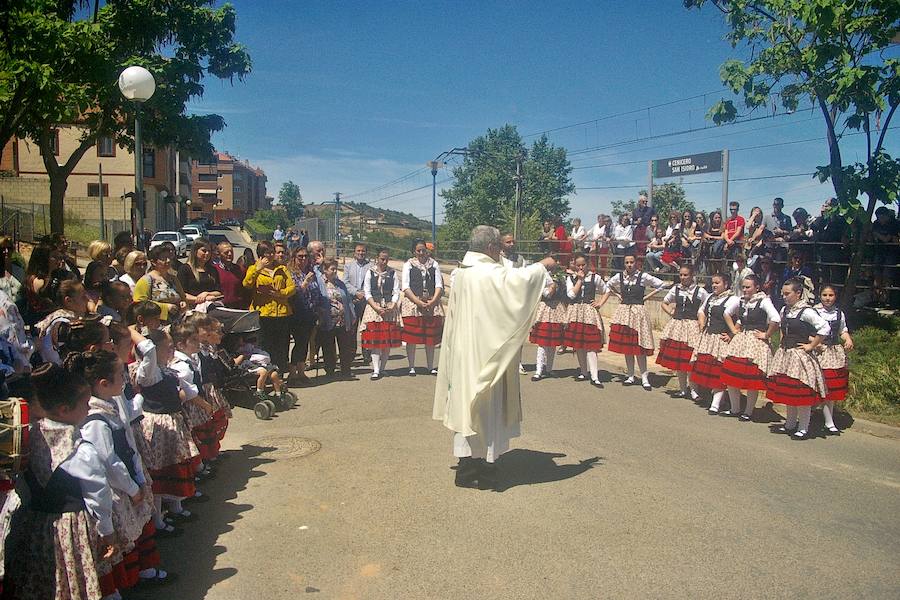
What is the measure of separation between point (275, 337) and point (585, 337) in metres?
4.46

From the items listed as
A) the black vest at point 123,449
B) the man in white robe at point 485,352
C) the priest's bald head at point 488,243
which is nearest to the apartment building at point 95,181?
the priest's bald head at point 488,243

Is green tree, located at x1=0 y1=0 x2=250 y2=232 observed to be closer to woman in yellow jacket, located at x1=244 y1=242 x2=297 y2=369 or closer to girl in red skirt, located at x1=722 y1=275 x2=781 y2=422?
woman in yellow jacket, located at x1=244 y1=242 x2=297 y2=369

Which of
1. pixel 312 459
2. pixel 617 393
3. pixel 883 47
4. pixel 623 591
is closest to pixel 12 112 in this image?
pixel 312 459

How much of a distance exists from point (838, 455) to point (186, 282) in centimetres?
754

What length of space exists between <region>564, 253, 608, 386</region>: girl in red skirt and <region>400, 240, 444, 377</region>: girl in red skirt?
6.48 ft

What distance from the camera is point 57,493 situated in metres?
3.62

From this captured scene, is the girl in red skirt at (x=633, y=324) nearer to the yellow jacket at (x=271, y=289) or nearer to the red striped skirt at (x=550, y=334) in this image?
the red striped skirt at (x=550, y=334)

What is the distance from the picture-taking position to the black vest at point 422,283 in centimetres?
1165

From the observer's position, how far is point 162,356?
5.45 metres

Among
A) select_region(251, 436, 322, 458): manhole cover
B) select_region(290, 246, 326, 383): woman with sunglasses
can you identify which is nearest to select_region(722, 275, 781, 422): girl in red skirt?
select_region(251, 436, 322, 458): manhole cover

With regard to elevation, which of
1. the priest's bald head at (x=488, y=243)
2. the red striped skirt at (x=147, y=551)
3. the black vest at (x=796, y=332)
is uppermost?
the priest's bald head at (x=488, y=243)

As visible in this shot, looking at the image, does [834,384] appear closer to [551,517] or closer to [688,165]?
[551,517]

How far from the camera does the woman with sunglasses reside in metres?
10.5

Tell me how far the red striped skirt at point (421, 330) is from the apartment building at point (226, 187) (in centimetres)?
10937
